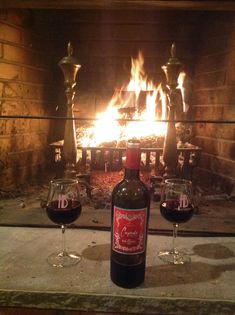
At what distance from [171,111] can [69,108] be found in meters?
0.48

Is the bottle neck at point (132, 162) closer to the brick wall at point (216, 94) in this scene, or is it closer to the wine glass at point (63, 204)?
the wine glass at point (63, 204)

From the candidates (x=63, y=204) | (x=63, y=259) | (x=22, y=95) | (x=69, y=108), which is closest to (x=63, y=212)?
(x=63, y=204)

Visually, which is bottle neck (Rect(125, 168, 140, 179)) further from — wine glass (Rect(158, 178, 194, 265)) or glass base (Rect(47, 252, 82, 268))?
glass base (Rect(47, 252, 82, 268))

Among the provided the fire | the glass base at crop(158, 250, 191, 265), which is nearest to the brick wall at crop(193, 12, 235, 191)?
the fire

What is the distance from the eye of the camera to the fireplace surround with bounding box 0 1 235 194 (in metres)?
1.83

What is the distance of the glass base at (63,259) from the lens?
2.72ft

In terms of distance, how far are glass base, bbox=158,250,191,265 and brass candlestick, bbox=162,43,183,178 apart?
0.72 metres

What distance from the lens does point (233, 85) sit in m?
1.80

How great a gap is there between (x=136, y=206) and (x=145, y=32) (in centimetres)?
175

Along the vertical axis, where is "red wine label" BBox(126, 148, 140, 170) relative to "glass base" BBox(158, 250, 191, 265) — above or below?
above

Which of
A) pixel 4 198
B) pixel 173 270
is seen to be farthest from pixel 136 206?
pixel 4 198

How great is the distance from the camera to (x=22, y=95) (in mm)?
1898

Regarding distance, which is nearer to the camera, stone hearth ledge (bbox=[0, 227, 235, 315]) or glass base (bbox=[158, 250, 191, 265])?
stone hearth ledge (bbox=[0, 227, 235, 315])

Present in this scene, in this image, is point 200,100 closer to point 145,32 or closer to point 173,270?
point 145,32
